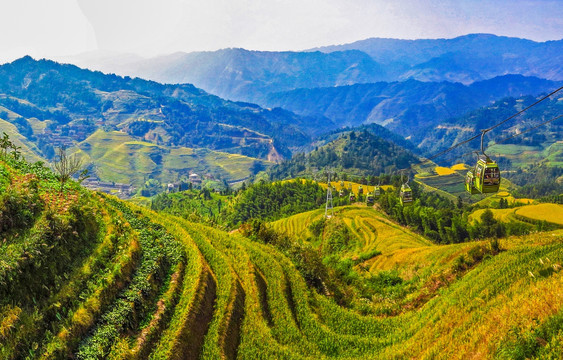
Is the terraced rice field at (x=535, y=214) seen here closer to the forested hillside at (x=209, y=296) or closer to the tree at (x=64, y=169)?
the forested hillside at (x=209, y=296)

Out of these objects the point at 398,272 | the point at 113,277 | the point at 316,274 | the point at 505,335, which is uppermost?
the point at 113,277

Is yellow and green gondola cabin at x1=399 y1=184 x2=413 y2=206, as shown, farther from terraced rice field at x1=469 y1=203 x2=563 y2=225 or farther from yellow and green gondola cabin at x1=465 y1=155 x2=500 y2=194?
terraced rice field at x1=469 y1=203 x2=563 y2=225

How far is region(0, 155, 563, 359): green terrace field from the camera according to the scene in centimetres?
1609

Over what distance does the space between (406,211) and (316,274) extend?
74.1 m

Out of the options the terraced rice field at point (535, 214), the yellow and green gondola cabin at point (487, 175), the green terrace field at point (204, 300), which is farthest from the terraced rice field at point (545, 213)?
the yellow and green gondola cabin at point (487, 175)

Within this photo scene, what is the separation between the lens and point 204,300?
904 inches

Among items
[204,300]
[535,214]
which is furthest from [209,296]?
[535,214]

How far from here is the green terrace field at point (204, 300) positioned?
52.8ft

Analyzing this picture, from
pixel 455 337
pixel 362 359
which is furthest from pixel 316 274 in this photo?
pixel 455 337

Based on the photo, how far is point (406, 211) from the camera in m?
101

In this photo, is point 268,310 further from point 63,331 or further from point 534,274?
point 534,274

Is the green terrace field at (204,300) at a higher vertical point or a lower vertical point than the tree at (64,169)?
lower

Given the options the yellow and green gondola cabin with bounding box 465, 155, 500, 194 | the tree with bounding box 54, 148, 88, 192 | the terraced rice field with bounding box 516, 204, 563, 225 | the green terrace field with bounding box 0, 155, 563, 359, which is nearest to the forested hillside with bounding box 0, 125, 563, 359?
the green terrace field with bounding box 0, 155, 563, 359

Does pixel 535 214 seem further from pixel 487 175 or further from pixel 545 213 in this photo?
pixel 487 175
